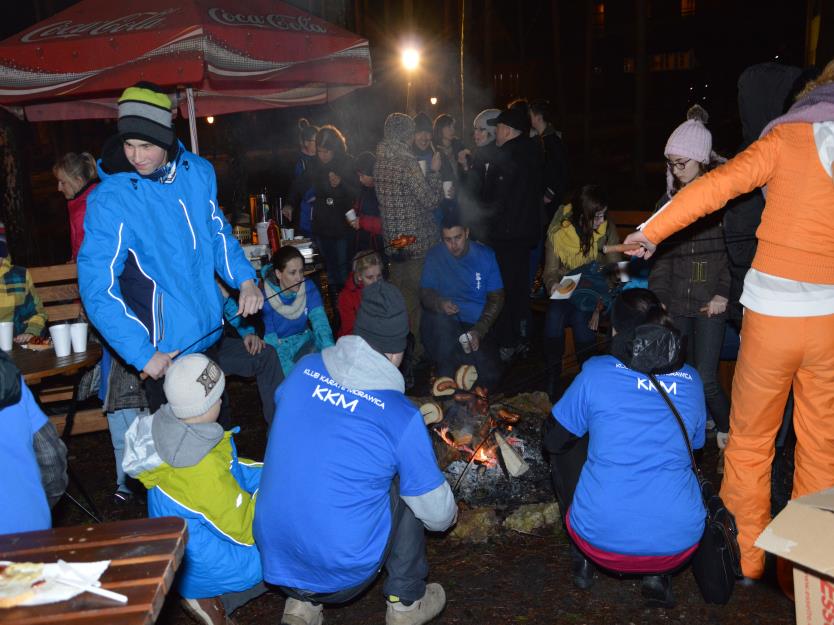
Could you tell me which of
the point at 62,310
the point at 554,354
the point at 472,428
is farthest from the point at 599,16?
the point at 472,428

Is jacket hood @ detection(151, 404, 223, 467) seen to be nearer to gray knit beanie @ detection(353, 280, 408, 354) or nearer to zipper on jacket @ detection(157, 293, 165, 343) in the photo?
gray knit beanie @ detection(353, 280, 408, 354)

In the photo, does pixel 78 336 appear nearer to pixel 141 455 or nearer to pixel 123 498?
pixel 123 498

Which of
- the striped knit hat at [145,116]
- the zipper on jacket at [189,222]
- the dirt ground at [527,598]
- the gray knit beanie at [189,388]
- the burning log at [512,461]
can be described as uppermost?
the striped knit hat at [145,116]

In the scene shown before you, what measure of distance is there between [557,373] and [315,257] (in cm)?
267

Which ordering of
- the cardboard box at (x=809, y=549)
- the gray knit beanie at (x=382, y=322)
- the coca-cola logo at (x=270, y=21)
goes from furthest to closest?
1. the coca-cola logo at (x=270, y=21)
2. the gray knit beanie at (x=382, y=322)
3. the cardboard box at (x=809, y=549)

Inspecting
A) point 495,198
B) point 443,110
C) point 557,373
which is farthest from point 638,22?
point 557,373

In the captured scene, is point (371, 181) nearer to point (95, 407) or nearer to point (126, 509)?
point (95, 407)

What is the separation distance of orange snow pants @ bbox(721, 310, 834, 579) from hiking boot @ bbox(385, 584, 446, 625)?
1.47m

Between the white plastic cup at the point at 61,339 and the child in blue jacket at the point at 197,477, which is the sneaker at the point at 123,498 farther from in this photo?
the child in blue jacket at the point at 197,477

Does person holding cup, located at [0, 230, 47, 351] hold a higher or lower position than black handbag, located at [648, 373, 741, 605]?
higher

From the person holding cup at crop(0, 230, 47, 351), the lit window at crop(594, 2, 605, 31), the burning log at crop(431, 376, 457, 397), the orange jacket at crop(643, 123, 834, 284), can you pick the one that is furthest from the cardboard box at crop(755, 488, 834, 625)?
the lit window at crop(594, 2, 605, 31)

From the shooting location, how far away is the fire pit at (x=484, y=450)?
189 inches

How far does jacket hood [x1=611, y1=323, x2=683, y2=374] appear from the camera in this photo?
131 inches

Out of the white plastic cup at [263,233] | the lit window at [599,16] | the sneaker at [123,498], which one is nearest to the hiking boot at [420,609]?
the sneaker at [123,498]
